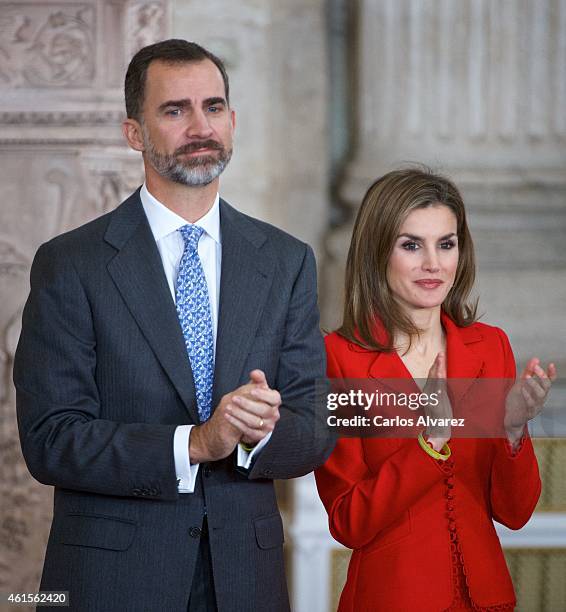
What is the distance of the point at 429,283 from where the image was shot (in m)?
2.30

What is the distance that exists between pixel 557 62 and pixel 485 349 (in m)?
2.00

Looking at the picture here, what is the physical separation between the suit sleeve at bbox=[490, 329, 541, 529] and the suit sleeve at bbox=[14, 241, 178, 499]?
0.69 m

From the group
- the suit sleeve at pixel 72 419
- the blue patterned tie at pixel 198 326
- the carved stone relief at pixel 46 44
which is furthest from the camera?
the carved stone relief at pixel 46 44

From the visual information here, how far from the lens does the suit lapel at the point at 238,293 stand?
2162 mm

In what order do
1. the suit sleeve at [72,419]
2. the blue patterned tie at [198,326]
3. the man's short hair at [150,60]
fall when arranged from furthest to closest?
the man's short hair at [150,60] → the blue patterned tie at [198,326] → the suit sleeve at [72,419]

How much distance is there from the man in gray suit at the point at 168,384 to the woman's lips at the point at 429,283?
0.84 ft

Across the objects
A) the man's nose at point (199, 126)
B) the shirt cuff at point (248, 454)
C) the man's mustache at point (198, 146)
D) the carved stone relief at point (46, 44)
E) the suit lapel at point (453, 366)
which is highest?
the carved stone relief at point (46, 44)

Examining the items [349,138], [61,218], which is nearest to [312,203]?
[349,138]

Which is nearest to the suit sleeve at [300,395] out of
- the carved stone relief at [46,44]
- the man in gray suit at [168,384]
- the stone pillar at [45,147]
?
the man in gray suit at [168,384]

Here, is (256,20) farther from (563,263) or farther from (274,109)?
(563,263)

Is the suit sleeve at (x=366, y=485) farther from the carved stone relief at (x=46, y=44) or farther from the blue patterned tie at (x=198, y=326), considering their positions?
the carved stone relief at (x=46, y=44)

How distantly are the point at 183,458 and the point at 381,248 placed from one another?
2.18ft

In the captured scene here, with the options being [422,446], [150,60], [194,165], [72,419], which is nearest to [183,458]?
[72,419]

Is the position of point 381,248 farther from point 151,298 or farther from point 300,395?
point 151,298
